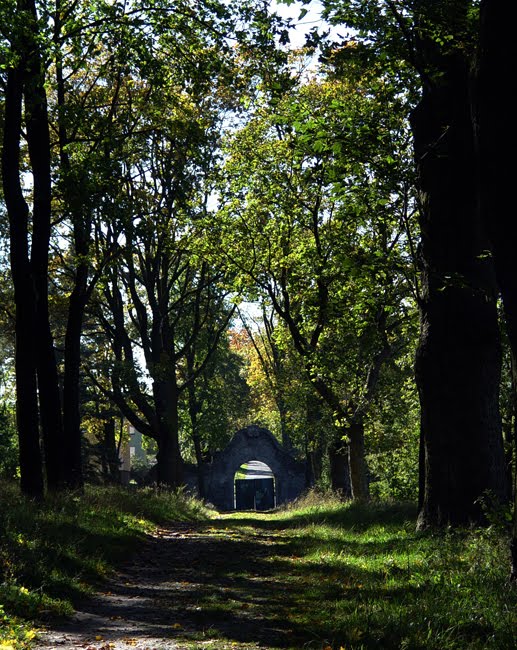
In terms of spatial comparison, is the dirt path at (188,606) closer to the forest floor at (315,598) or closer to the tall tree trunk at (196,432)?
the forest floor at (315,598)

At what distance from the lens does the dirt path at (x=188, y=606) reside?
618 centimetres

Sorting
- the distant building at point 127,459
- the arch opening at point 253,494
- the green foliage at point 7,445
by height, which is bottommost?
the arch opening at point 253,494

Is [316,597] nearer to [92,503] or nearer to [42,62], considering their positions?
[92,503]

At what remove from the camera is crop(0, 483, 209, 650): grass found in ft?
22.3

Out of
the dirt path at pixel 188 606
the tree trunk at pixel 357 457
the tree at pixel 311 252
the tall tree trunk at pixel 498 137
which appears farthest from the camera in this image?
the tree trunk at pixel 357 457

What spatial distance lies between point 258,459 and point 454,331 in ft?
130

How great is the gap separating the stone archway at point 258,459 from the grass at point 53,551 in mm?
33274

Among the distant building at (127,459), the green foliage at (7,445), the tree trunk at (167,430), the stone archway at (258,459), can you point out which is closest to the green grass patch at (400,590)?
the tree trunk at (167,430)

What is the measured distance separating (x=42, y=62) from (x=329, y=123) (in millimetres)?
5559

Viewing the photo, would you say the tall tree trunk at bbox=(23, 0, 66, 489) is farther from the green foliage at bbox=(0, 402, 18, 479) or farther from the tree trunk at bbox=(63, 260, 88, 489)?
the green foliage at bbox=(0, 402, 18, 479)

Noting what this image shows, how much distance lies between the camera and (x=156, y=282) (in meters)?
29.8

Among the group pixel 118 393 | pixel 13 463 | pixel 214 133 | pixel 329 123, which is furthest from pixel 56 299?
pixel 329 123

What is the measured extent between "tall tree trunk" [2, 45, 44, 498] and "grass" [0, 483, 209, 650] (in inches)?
26.1

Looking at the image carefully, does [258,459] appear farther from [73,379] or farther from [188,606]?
[188,606]
